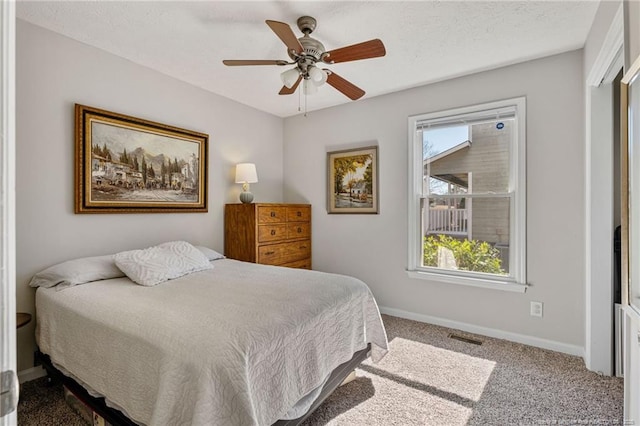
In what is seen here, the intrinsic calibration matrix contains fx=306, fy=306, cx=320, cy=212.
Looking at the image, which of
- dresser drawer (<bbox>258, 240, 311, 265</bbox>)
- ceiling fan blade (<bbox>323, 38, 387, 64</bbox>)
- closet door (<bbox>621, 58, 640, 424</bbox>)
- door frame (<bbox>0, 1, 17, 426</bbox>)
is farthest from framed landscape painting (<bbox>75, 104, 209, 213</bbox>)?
closet door (<bbox>621, 58, 640, 424</bbox>)

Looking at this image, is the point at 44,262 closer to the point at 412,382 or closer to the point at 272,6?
the point at 272,6

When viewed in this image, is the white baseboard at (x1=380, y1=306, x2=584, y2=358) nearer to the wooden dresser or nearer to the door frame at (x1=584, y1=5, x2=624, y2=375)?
the door frame at (x1=584, y1=5, x2=624, y2=375)

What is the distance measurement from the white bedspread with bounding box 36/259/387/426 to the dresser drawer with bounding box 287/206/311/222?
163 centimetres

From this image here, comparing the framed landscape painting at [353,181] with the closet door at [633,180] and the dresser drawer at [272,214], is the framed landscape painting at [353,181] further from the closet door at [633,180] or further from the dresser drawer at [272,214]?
the closet door at [633,180]

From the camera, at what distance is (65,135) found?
2.35m

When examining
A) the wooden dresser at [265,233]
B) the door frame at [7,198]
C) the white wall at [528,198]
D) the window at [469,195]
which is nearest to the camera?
the door frame at [7,198]

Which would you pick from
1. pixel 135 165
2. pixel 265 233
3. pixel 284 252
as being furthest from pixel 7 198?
pixel 284 252

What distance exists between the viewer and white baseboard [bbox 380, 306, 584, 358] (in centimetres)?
260

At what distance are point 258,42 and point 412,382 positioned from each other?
9.16 ft

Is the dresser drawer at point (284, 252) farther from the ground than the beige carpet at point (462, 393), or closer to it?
farther from the ground

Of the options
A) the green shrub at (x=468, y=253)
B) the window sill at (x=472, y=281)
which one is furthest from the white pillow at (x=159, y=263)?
the green shrub at (x=468, y=253)

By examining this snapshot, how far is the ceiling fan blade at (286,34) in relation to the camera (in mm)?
1631

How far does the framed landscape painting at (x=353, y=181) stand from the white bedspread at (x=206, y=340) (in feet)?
5.48

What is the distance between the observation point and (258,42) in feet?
7.86
